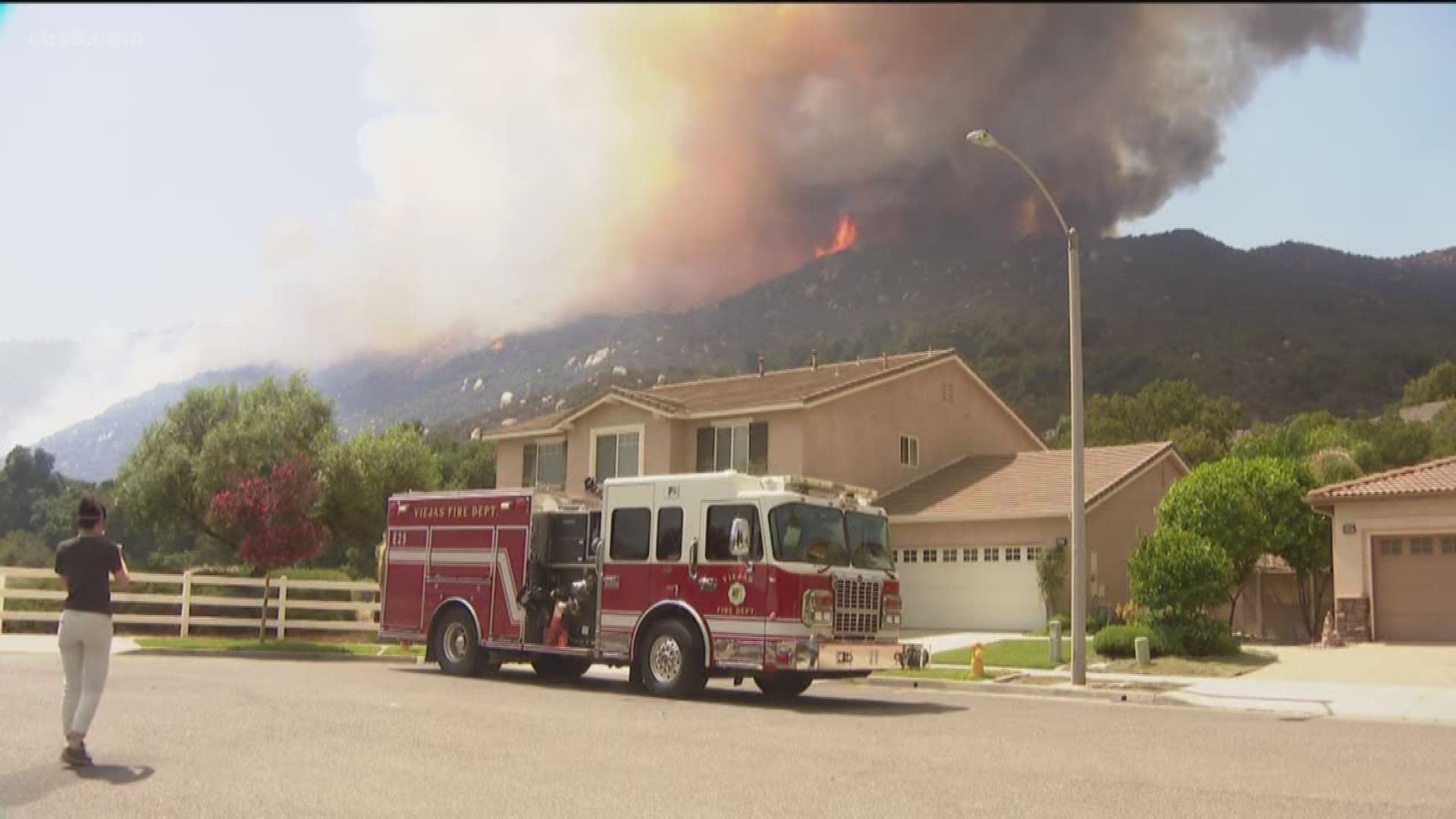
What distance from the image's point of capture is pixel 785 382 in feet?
125

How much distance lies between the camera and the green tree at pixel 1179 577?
21.7 m

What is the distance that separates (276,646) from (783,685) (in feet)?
39.9

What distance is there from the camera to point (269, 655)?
22.9m

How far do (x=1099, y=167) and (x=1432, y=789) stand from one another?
579 cm

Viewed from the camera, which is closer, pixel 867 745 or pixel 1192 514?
pixel 867 745

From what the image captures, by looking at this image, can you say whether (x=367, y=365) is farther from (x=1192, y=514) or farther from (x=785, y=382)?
(x=1192, y=514)

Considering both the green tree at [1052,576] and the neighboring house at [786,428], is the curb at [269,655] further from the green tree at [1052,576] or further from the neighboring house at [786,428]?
the green tree at [1052,576]

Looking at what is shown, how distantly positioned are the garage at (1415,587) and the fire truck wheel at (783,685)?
15.9 m

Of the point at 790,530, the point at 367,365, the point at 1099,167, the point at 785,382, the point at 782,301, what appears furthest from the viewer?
the point at 367,365

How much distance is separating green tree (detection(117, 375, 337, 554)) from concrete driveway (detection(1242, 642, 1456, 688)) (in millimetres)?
31507

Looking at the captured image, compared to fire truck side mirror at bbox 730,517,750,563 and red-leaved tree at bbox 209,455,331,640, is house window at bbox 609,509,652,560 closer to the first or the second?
fire truck side mirror at bbox 730,517,750,563

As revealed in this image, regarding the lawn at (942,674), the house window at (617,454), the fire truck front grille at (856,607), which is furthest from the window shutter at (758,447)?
the fire truck front grille at (856,607)

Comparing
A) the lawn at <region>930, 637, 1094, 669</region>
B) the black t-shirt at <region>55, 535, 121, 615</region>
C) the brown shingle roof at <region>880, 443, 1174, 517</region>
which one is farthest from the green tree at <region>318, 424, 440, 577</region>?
the black t-shirt at <region>55, 535, 121, 615</region>

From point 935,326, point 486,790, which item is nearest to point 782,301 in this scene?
point 935,326
